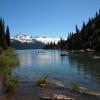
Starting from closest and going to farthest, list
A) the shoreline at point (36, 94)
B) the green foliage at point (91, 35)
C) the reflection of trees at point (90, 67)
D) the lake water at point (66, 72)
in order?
the shoreline at point (36, 94) < the lake water at point (66, 72) < the reflection of trees at point (90, 67) < the green foliage at point (91, 35)

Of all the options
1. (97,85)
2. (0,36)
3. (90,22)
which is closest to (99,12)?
(90,22)

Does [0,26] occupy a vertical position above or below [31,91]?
above

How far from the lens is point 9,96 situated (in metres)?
Answer: 22.2

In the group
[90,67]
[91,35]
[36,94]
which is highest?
[91,35]

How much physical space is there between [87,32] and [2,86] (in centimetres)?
16929

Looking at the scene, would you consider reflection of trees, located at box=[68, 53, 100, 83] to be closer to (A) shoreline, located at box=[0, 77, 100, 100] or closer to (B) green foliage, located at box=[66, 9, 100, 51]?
(A) shoreline, located at box=[0, 77, 100, 100]

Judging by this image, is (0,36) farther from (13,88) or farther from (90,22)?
(90,22)

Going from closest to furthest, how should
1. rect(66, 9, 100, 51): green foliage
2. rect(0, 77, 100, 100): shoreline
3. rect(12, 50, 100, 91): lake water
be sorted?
rect(0, 77, 100, 100): shoreline
rect(12, 50, 100, 91): lake water
rect(66, 9, 100, 51): green foliage

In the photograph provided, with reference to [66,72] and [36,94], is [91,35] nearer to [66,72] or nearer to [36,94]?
[66,72]

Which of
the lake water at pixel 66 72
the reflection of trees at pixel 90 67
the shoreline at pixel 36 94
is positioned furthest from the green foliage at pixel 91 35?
the shoreline at pixel 36 94

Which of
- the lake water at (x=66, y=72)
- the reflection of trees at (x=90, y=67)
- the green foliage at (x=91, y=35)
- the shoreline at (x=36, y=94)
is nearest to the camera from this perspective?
Answer: the shoreline at (x=36, y=94)

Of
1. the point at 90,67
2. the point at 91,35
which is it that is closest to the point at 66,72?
the point at 90,67

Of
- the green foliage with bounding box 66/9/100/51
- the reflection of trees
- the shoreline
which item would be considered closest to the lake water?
the reflection of trees

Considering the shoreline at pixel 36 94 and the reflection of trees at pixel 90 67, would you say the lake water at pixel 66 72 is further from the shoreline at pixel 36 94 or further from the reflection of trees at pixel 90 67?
the shoreline at pixel 36 94
